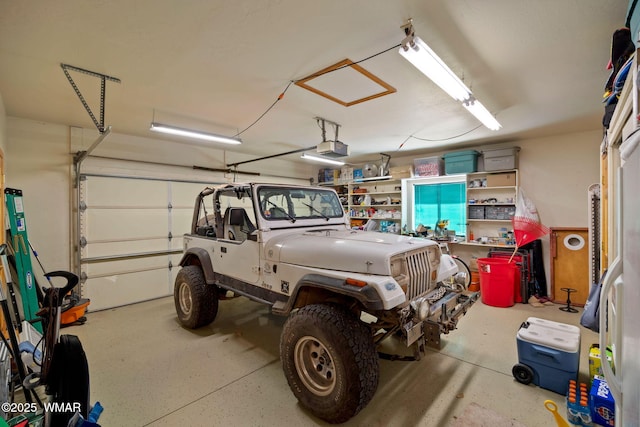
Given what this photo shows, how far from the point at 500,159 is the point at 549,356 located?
376 centimetres

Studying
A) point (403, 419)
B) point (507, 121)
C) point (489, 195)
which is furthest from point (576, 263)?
point (403, 419)

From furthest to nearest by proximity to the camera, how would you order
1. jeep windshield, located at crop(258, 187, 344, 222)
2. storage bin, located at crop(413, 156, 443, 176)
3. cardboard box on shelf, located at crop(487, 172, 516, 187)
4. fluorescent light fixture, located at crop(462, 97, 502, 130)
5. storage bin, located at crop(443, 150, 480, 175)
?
1. storage bin, located at crop(413, 156, 443, 176)
2. storage bin, located at crop(443, 150, 480, 175)
3. cardboard box on shelf, located at crop(487, 172, 516, 187)
4. jeep windshield, located at crop(258, 187, 344, 222)
5. fluorescent light fixture, located at crop(462, 97, 502, 130)

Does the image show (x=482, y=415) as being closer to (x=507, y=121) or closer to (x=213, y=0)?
(x=213, y=0)

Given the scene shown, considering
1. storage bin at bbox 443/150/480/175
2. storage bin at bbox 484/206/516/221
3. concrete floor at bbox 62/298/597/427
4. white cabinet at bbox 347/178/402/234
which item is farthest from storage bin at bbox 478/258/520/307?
white cabinet at bbox 347/178/402/234

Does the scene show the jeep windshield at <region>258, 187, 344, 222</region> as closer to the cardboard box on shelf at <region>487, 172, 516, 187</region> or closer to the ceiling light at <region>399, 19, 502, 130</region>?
the ceiling light at <region>399, 19, 502, 130</region>

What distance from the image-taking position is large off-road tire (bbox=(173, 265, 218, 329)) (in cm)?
347

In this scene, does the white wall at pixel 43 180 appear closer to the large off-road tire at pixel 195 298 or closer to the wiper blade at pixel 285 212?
the large off-road tire at pixel 195 298

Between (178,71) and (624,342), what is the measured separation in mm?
3408

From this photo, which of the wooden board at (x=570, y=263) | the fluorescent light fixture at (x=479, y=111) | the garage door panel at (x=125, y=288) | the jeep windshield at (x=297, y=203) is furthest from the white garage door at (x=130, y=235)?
the wooden board at (x=570, y=263)

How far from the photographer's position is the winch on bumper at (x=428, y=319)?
1.94m

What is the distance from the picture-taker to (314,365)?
2.19m

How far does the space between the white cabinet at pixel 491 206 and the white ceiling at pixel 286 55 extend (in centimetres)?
140

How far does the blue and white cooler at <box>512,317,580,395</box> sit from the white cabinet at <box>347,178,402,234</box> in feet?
13.9

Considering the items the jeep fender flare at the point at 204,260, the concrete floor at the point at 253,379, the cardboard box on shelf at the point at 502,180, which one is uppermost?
the cardboard box on shelf at the point at 502,180
